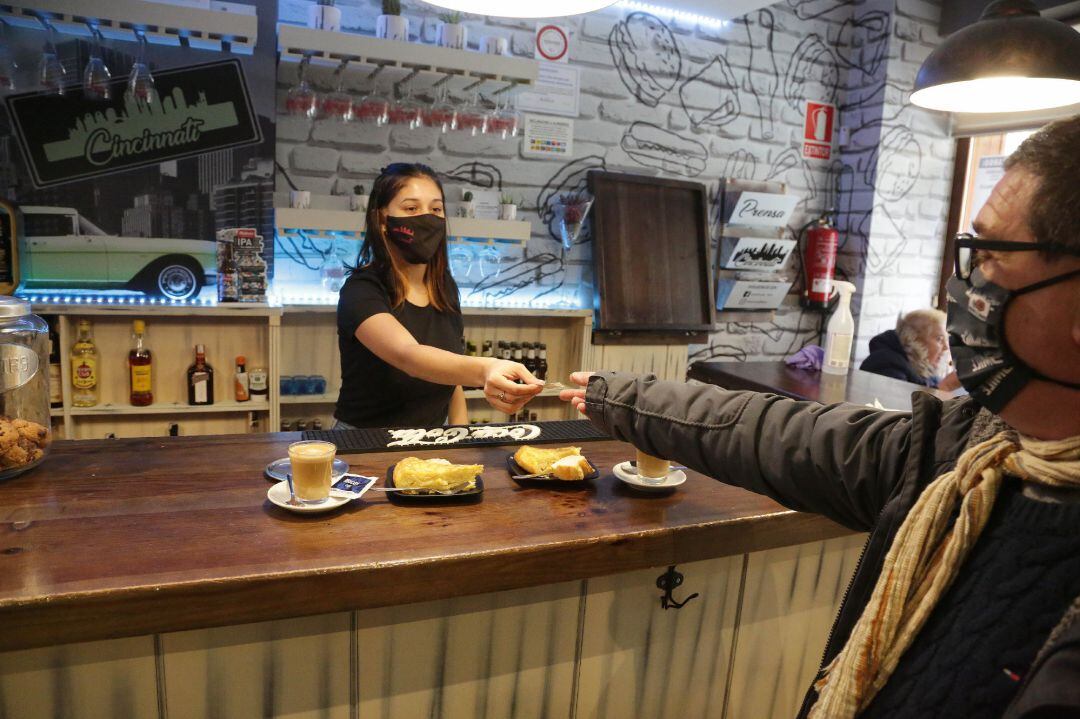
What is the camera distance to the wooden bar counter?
1.04 metres

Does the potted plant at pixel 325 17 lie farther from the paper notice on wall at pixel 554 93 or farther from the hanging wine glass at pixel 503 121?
the paper notice on wall at pixel 554 93

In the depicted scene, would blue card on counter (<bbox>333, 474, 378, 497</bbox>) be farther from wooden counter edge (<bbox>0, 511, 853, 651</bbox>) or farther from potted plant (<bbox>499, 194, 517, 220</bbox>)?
potted plant (<bbox>499, 194, 517, 220</bbox>)

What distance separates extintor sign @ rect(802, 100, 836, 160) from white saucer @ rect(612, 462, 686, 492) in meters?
3.47

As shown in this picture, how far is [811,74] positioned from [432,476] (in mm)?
3995

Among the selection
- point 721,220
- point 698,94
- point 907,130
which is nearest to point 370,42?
point 698,94

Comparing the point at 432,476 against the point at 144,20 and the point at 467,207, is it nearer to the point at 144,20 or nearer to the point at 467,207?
the point at 467,207

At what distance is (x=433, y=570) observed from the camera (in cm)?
117

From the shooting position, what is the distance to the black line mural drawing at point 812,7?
13.8 feet

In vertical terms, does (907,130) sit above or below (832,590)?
above

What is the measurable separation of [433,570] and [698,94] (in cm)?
360

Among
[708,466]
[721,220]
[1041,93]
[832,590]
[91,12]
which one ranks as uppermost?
[91,12]

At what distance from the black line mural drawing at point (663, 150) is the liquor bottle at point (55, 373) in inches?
112

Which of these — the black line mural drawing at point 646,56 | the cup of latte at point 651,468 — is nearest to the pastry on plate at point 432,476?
the cup of latte at point 651,468

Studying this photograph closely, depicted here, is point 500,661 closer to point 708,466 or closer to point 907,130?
point 708,466
